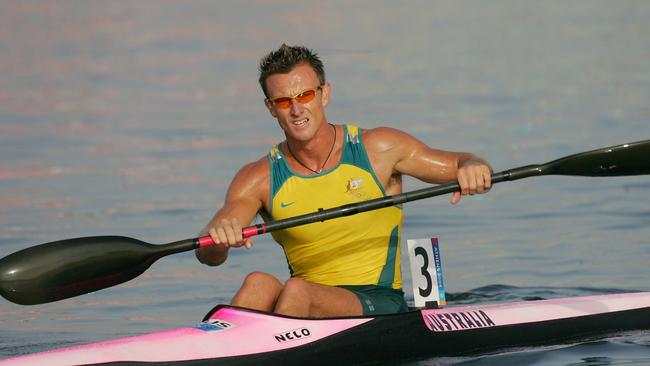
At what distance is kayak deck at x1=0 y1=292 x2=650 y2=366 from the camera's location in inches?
262

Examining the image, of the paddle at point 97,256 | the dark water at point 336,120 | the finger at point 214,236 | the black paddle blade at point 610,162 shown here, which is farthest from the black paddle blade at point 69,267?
the black paddle blade at point 610,162

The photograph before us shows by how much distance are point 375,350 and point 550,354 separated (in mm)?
1121

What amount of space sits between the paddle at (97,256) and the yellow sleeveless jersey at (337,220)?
1.13ft

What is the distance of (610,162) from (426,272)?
1.31 metres

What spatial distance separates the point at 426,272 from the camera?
7570 mm

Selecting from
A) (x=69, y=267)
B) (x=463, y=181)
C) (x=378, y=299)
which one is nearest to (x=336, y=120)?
(x=378, y=299)

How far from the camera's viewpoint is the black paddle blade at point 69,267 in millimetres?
7055

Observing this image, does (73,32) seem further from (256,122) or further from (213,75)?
(256,122)

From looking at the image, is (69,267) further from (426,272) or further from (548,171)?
(548,171)

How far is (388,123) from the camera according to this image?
54.9 ft

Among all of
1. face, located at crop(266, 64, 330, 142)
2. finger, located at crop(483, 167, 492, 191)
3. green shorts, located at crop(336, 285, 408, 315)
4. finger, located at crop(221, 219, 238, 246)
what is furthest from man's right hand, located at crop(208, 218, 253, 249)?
finger, located at crop(483, 167, 492, 191)

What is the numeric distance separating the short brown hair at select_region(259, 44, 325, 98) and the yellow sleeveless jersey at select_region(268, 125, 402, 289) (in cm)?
50

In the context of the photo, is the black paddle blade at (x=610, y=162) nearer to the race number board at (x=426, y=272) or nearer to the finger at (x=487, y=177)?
the finger at (x=487, y=177)

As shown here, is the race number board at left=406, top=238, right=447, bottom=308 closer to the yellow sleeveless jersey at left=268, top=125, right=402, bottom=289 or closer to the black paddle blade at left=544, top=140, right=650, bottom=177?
the yellow sleeveless jersey at left=268, top=125, right=402, bottom=289
